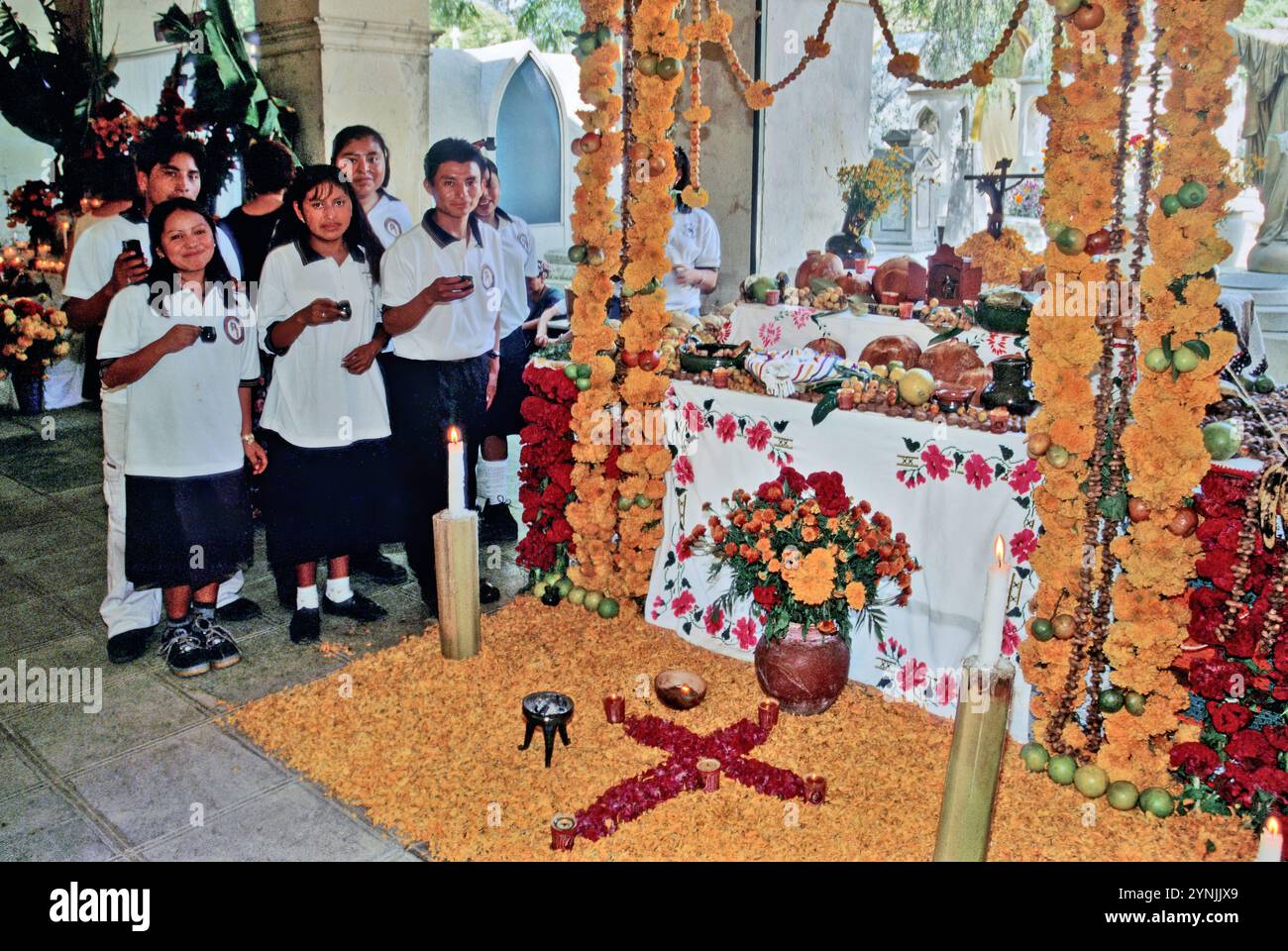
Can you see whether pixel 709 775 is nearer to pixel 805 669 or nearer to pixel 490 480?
pixel 805 669

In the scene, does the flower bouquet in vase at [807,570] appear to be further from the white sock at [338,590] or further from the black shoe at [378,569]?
the black shoe at [378,569]

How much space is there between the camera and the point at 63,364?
376 inches

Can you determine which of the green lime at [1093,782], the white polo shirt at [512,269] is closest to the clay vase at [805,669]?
the green lime at [1093,782]

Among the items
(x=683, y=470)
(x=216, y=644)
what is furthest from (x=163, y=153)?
(x=683, y=470)

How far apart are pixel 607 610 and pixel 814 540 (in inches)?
57.6

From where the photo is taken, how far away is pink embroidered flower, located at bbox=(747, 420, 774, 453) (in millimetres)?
4410

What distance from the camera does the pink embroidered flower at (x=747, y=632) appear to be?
4.49 metres

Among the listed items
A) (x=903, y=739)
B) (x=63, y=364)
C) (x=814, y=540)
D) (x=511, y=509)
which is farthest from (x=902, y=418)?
(x=63, y=364)

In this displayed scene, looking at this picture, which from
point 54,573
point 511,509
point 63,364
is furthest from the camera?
point 63,364

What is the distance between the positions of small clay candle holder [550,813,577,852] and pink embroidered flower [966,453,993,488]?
6.31 feet

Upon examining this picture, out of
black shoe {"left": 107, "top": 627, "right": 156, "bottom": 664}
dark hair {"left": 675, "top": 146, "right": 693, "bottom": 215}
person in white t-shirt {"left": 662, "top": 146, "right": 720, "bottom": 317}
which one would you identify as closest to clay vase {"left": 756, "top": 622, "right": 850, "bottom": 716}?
black shoe {"left": 107, "top": 627, "right": 156, "bottom": 664}

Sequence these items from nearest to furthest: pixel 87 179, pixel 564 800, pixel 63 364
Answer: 1. pixel 564 800
2. pixel 87 179
3. pixel 63 364

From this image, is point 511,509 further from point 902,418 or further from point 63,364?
point 63,364

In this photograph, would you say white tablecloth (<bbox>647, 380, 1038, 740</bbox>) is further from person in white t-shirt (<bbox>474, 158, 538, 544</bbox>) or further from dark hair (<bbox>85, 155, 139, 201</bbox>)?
dark hair (<bbox>85, 155, 139, 201</bbox>)
